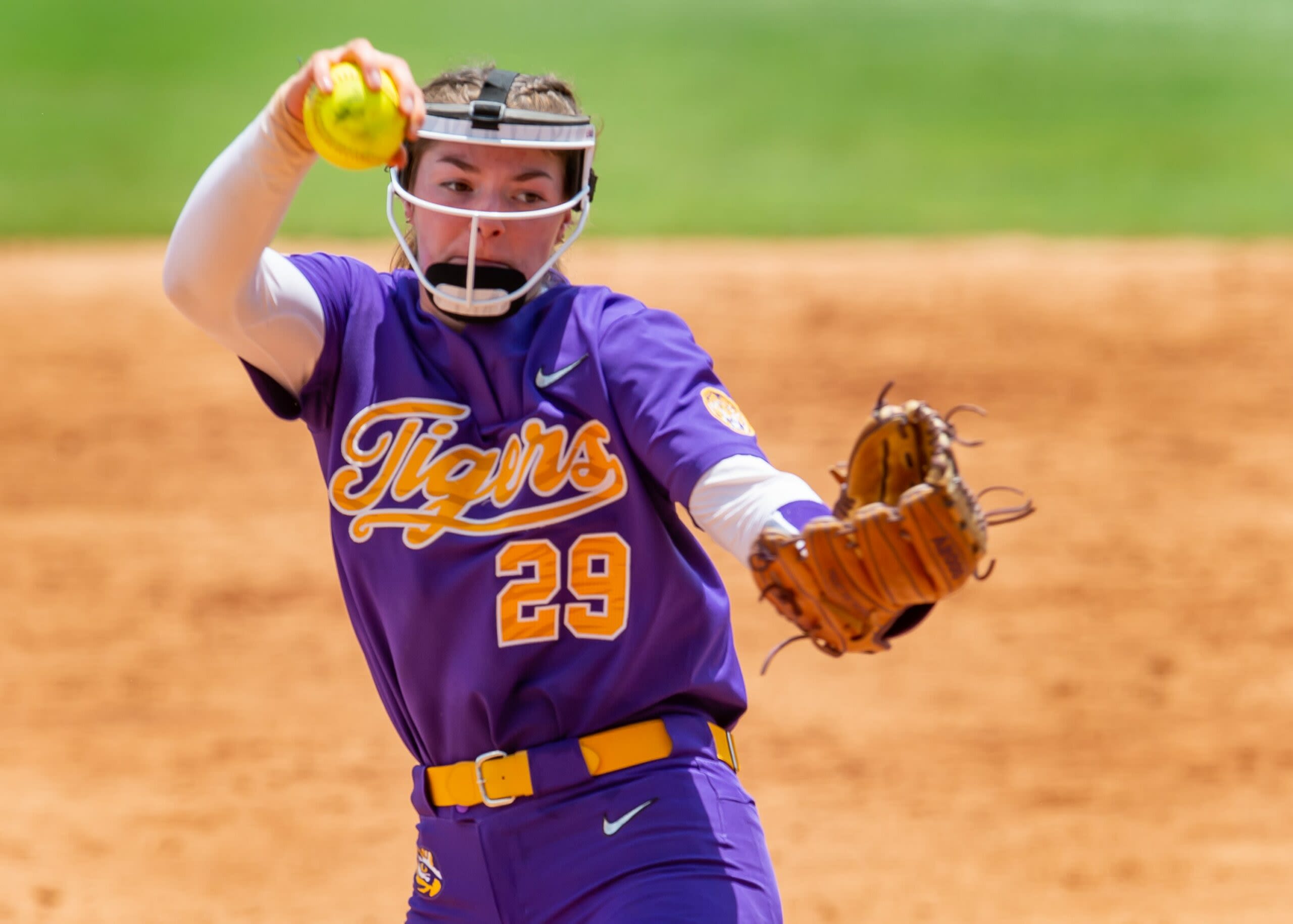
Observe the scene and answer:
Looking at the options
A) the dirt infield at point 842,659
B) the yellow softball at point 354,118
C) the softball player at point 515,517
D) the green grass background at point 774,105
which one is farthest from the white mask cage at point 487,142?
the green grass background at point 774,105

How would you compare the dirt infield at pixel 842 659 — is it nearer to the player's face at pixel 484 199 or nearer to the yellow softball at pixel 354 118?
the player's face at pixel 484 199

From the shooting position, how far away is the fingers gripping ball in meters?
2.04

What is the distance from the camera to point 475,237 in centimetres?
251

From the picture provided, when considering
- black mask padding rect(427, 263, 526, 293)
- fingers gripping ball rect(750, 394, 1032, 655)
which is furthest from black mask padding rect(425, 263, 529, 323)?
fingers gripping ball rect(750, 394, 1032, 655)

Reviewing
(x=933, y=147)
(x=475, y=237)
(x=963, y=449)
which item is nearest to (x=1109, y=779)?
(x=963, y=449)

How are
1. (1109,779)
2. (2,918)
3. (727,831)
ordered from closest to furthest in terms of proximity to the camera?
(727,831) → (2,918) → (1109,779)

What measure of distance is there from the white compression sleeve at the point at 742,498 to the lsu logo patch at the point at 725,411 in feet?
0.26

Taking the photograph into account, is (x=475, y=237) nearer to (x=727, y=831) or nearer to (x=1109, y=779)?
(x=727, y=831)

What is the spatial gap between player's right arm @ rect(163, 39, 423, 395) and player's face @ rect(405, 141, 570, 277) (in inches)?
6.7

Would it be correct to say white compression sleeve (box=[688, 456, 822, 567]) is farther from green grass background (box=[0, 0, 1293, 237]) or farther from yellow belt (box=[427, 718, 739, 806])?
green grass background (box=[0, 0, 1293, 237])

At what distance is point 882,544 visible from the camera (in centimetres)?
205

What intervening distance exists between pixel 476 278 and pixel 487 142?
0.23 meters

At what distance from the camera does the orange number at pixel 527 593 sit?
2418mm

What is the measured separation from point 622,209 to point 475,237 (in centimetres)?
1007
